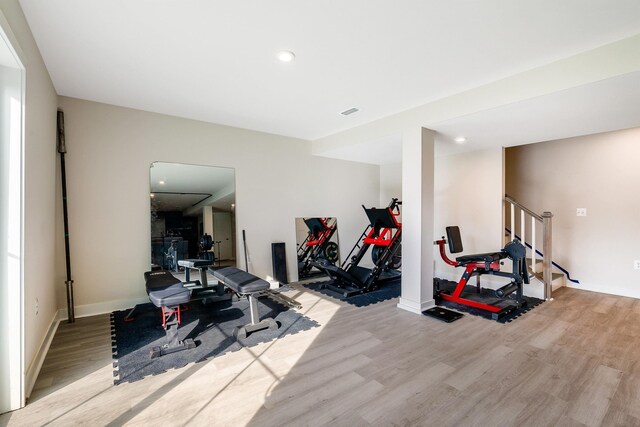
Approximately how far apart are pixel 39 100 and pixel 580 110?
494 cm

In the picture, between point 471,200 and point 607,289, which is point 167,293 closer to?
point 471,200

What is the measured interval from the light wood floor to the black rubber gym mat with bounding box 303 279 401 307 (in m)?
0.85

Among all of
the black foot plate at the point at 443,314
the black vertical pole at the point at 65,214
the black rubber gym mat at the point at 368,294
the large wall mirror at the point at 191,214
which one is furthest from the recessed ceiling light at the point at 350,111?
the black vertical pole at the point at 65,214

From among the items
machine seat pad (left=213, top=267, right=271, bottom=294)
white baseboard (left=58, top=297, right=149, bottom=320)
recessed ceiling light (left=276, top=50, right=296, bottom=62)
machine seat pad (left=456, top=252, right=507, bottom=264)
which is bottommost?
white baseboard (left=58, top=297, right=149, bottom=320)

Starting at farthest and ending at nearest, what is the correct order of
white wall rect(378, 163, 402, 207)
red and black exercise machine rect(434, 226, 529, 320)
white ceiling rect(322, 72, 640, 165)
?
white wall rect(378, 163, 402, 207)
red and black exercise machine rect(434, 226, 529, 320)
white ceiling rect(322, 72, 640, 165)

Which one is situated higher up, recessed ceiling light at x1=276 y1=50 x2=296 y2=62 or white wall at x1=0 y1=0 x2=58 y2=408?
recessed ceiling light at x1=276 y1=50 x2=296 y2=62

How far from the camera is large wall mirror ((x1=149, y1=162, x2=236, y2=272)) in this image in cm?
401

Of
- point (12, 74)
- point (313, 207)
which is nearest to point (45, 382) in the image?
point (12, 74)

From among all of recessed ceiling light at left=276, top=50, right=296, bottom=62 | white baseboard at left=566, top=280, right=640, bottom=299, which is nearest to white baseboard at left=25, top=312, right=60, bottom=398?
recessed ceiling light at left=276, top=50, right=296, bottom=62

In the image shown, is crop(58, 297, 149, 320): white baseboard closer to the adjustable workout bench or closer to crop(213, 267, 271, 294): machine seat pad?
the adjustable workout bench

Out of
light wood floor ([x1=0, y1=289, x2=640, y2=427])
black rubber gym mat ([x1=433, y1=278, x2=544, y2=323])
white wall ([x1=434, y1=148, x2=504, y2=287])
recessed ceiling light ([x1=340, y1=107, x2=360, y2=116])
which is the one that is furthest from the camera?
white wall ([x1=434, y1=148, x2=504, y2=287])

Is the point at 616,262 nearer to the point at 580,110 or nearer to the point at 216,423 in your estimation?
the point at 580,110

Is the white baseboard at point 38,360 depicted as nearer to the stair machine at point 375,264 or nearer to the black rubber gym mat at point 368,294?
the black rubber gym mat at point 368,294

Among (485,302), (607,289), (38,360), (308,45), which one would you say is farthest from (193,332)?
(607,289)
